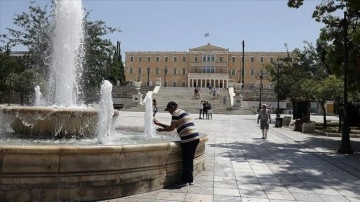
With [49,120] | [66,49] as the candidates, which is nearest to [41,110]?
[49,120]

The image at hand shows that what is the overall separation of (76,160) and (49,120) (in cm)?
234

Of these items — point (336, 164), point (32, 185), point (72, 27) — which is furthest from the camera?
point (72, 27)

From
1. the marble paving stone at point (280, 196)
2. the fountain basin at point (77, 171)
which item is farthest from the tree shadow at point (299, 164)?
the fountain basin at point (77, 171)

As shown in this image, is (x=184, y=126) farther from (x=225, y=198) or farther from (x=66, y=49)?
(x=66, y=49)

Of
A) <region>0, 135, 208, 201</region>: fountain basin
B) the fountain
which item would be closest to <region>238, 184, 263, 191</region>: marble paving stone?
the fountain

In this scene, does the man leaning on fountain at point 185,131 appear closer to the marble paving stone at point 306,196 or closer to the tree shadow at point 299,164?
the tree shadow at point 299,164

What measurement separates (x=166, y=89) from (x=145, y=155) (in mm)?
52067

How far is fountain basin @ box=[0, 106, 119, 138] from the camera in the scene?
701 centimetres

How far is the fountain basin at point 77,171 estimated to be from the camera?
479 cm

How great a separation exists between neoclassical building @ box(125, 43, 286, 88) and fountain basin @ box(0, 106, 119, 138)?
88.5 metres

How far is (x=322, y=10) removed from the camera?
49.0ft

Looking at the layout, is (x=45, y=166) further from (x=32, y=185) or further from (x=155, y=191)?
(x=155, y=191)

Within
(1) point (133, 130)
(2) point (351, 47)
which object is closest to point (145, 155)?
(1) point (133, 130)

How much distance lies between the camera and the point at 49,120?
7.10 m
